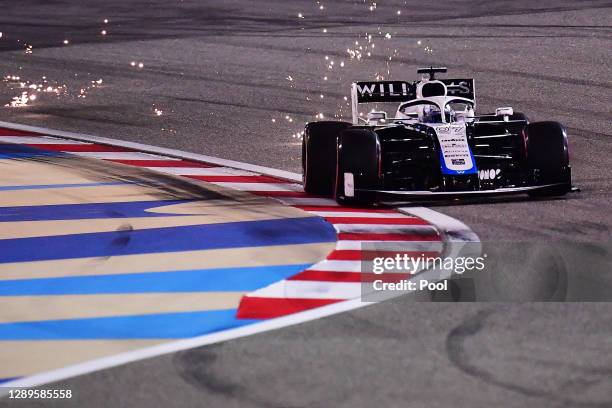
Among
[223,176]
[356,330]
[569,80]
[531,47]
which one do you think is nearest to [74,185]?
[223,176]

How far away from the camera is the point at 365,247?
10.4 metres

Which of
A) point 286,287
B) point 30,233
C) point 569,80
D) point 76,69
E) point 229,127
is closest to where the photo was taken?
point 286,287

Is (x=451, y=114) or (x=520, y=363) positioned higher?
(x=451, y=114)

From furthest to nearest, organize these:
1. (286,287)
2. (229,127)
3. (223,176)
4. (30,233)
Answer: (229,127) < (223,176) < (30,233) < (286,287)

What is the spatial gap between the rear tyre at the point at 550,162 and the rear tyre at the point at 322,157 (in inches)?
67.7

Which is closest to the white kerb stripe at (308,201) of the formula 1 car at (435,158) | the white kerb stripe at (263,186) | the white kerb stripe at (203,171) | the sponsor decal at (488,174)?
the formula 1 car at (435,158)

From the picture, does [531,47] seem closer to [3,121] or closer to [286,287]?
[3,121]

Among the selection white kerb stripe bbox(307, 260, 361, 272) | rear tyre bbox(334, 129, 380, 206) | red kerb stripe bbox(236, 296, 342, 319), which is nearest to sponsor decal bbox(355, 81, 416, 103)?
rear tyre bbox(334, 129, 380, 206)

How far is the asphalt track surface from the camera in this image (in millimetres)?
7152

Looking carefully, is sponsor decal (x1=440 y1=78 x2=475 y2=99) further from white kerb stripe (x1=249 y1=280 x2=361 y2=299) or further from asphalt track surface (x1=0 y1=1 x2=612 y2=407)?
white kerb stripe (x1=249 y1=280 x2=361 y2=299)

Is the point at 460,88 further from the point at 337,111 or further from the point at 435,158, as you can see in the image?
the point at 337,111

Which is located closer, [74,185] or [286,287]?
[286,287]

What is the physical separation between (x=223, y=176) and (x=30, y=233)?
299 centimetres

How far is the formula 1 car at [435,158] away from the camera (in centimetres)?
1192
